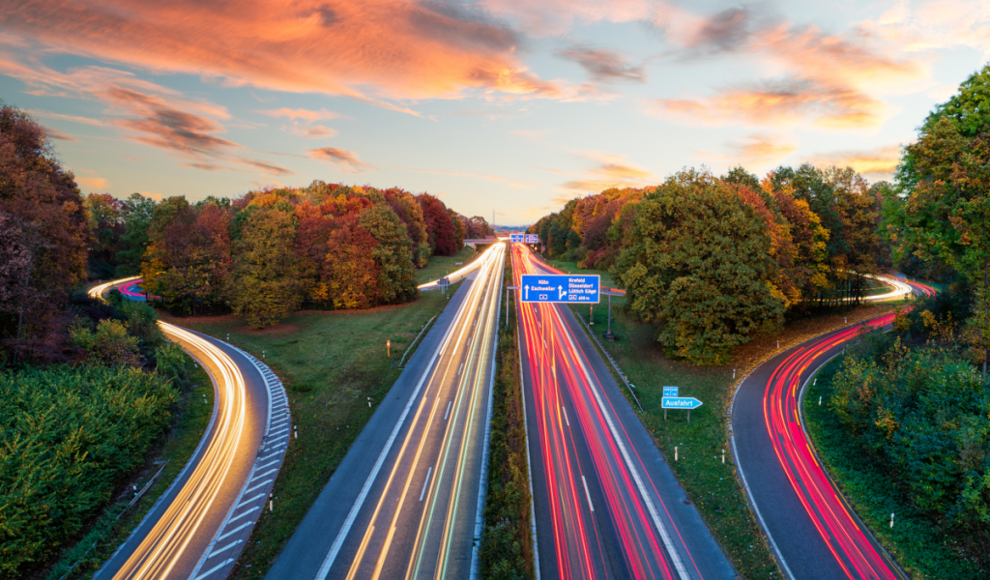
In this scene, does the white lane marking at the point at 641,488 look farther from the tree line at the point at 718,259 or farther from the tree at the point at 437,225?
the tree at the point at 437,225

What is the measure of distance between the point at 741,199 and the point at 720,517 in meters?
30.9

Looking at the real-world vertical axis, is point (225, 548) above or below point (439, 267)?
below

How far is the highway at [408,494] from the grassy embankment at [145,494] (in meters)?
7.12

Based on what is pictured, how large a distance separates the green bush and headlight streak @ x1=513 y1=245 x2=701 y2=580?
19685mm

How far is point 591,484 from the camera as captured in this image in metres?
22.7

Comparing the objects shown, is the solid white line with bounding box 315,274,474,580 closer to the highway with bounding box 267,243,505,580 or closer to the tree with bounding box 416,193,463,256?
the highway with bounding box 267,243,505,580

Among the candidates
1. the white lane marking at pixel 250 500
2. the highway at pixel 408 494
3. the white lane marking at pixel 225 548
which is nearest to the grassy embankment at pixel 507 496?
the highway at pixel 408 494

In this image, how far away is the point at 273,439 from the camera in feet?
89.6

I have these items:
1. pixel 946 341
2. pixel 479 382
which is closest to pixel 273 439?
pixel 479 382

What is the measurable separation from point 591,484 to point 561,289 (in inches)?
735

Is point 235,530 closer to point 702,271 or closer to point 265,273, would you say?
point 702,271

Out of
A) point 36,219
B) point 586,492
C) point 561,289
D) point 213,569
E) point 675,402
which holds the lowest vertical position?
point 213,569

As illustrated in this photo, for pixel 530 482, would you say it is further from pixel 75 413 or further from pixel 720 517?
pixel 75 413

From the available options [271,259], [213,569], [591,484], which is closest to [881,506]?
[591,484]
